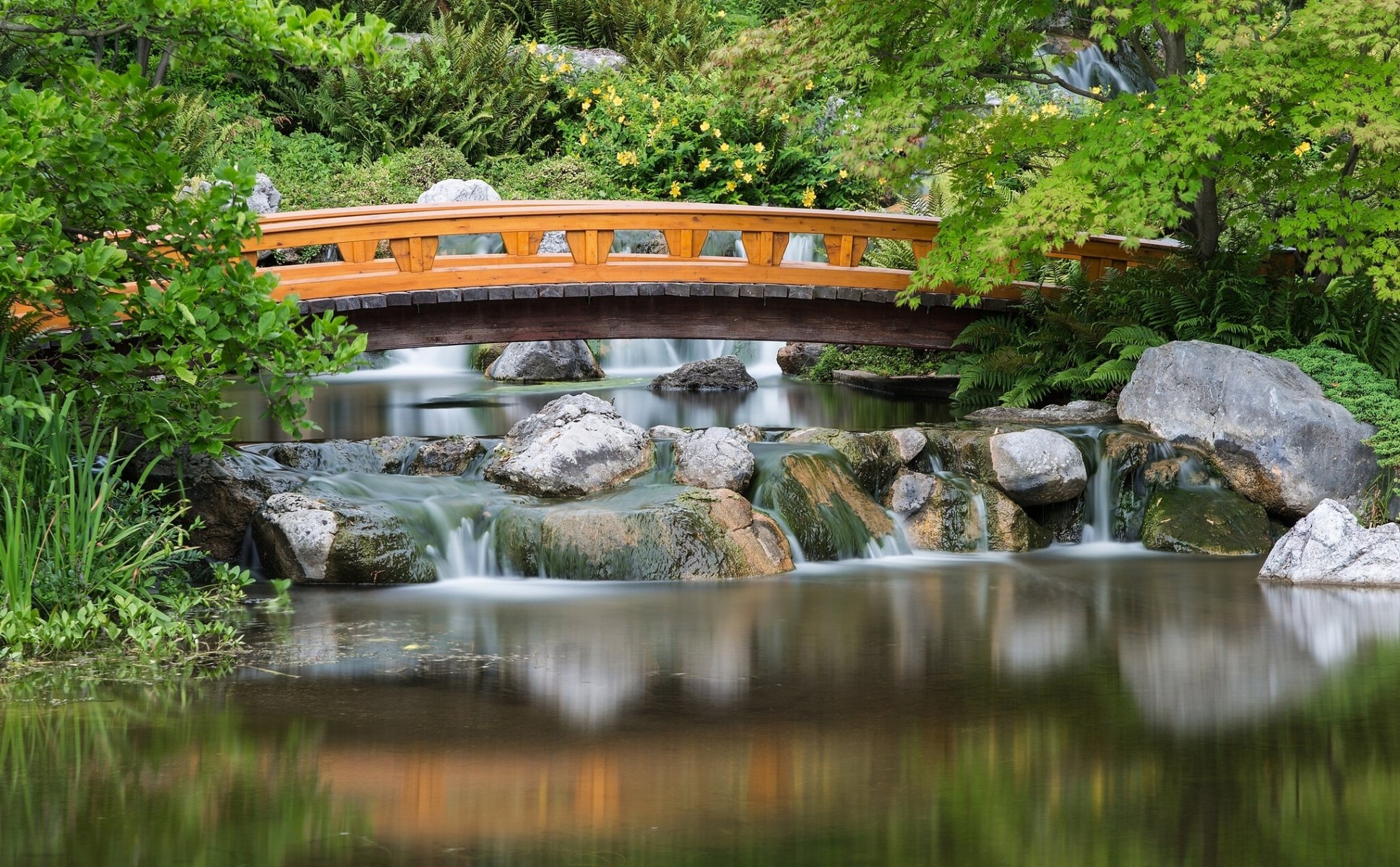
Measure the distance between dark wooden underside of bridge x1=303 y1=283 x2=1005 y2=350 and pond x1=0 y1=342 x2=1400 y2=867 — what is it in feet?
13.0

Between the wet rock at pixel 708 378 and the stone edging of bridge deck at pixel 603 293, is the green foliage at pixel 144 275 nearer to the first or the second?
the stone edging of bridge deck at pixel 603 293

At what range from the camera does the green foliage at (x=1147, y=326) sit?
34.7 feet

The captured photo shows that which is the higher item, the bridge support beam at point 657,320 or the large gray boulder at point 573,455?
the bridge support beam at point 657,320

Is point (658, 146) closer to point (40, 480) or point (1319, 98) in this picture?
point (1319, 98)

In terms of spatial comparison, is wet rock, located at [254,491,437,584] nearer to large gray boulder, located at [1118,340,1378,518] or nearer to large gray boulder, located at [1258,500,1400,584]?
large gray boulder, located at [1258,500,1400,584]

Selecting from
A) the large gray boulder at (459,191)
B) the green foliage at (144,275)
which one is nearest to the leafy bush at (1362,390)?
the green foliage at (144,275)

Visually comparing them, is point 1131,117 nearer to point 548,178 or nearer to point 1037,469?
point 1037,469

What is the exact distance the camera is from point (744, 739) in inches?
198

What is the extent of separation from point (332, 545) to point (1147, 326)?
6920 millimetres

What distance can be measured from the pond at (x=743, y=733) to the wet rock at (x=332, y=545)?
26 cm

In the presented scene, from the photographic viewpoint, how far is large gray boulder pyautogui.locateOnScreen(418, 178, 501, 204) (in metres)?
16.6

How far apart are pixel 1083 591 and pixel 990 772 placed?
356 cm

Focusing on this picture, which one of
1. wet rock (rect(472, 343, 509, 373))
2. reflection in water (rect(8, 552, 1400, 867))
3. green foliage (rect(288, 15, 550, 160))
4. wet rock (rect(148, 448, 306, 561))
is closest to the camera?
reflection in water (rect(8, 552, 1400, 867))

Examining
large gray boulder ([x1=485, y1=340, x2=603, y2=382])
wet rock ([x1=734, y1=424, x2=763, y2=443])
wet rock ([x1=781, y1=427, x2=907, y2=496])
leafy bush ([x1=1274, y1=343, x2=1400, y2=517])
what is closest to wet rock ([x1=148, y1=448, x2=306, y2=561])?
wet rock ([x1=734, y1=424, x2=763, y2=443])
